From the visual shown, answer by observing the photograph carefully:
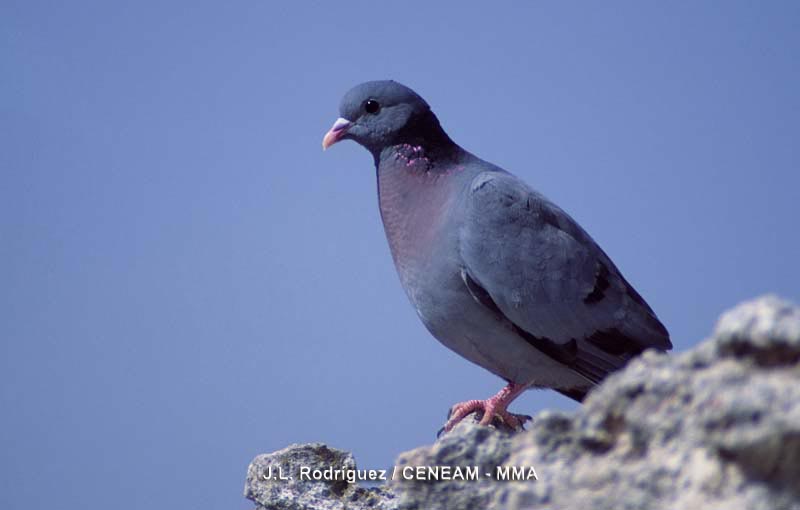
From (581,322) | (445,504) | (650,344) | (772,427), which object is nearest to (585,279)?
(581,322)

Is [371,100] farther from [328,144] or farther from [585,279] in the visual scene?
[585,279]

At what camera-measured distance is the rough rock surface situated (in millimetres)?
1385

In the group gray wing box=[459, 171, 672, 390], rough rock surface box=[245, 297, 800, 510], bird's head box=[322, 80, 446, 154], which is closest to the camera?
rough rock surface box=[245, 297, 800, 510]

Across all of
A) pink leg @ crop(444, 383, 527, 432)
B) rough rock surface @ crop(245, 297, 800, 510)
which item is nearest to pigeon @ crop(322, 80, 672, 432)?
pink leg @ crop(444, 383, 527, 432)

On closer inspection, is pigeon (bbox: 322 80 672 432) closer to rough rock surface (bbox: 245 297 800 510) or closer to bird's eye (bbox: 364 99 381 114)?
bird's eye (bbox: 364 99 381 114)

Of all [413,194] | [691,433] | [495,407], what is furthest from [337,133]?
[691,433]

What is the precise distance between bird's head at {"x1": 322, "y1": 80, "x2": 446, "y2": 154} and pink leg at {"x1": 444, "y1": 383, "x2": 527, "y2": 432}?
164 centimetres

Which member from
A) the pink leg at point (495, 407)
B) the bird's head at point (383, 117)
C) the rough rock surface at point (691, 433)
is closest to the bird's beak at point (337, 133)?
the bird's head at point (383, 117)

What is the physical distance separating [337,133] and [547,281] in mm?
1668

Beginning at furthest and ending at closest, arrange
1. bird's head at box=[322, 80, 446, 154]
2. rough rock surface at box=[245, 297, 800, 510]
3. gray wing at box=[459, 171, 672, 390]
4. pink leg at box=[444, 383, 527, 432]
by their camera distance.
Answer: bird's head at box=[322, 80, 446, 154] < pink leg at box=[444, 383, 527, 432] < gray wing at box=[459, 171, 672, 390] < rough rock surface at box=[245, 297, 800, 510]

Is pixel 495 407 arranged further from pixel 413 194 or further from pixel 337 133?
pixel 337 133

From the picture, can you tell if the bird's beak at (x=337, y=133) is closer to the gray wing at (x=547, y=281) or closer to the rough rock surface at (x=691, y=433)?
the gray wing at (x=547, y=281)

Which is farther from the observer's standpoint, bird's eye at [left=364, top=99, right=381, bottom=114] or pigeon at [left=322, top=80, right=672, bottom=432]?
bird's eye at [left=364, top=99, right=381, bottom=114]

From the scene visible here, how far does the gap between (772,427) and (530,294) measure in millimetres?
3349
